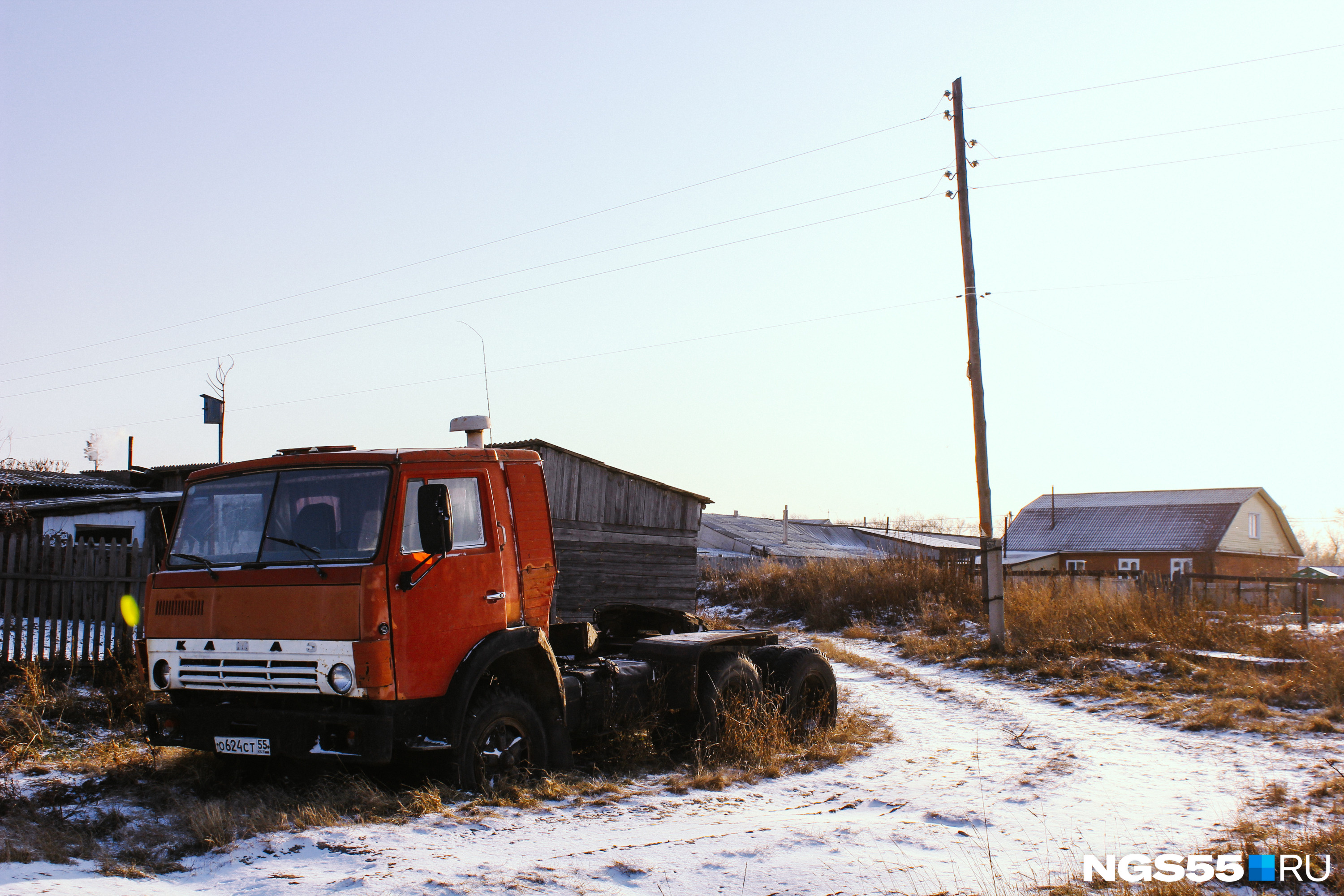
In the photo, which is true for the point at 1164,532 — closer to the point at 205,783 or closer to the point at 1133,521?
the point at 1133,521

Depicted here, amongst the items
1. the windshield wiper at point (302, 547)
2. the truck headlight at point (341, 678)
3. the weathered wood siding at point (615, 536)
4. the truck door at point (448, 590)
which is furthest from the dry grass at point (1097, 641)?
the windshield wiper at point (302, 547)

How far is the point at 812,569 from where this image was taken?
26.5m

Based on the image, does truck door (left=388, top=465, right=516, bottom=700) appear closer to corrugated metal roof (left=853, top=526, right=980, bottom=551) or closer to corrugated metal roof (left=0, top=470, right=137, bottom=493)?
corrugated metal roof (left=0, top=470, right=137, bottom=493)

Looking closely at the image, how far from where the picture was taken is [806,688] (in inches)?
366

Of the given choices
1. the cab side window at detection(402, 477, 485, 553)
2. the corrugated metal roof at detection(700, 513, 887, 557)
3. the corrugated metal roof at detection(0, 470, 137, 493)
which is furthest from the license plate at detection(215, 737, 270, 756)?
the corrugated metal roof at detection(700, 513, 887, 557)

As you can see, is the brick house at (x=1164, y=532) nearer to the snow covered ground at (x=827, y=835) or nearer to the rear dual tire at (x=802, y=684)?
the rear dual tire at (x=802, y=684)

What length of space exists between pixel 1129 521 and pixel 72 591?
141 feet

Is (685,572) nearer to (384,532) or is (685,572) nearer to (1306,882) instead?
(384,532)

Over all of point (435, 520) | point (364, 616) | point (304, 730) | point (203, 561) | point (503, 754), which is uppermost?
point (435, 520)

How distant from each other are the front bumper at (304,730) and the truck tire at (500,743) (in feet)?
2.05

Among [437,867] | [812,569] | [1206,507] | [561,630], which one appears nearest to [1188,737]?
[561,630]

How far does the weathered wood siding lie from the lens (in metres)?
17.5

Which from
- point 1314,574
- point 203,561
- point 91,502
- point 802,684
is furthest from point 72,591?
point 1314,574

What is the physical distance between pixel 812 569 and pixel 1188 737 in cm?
1732
